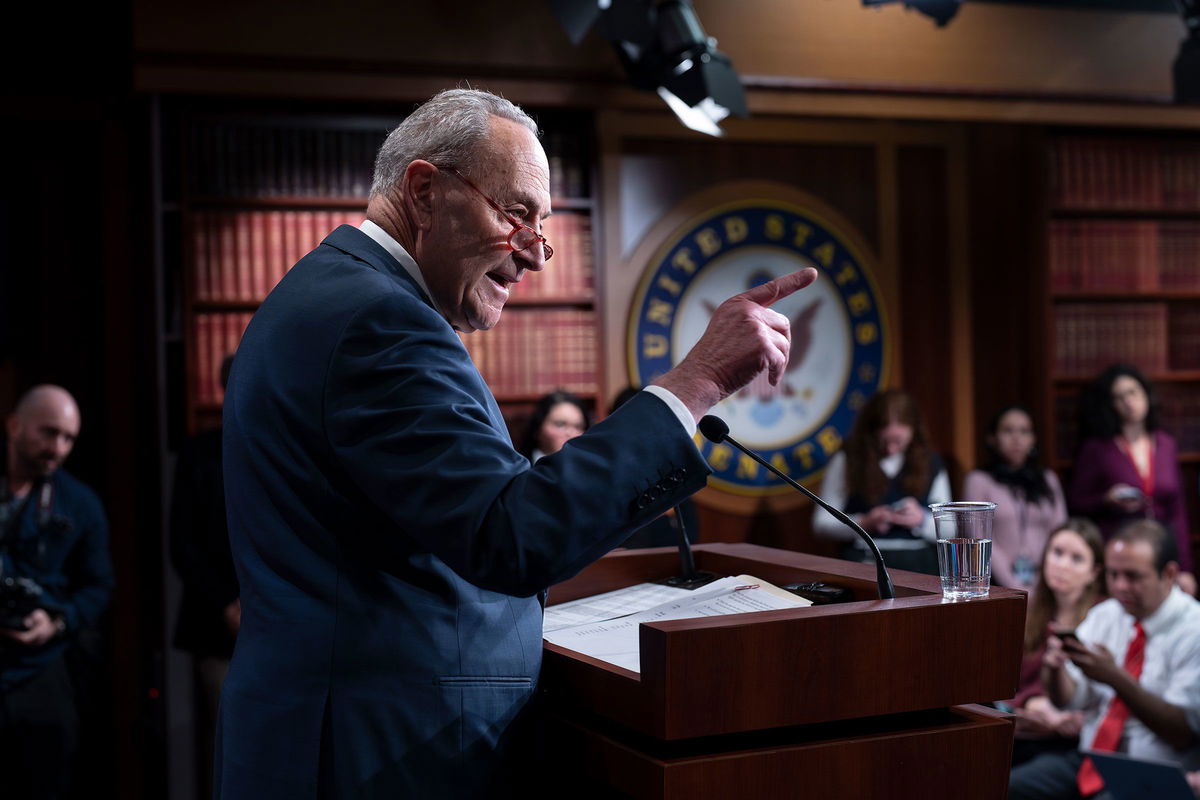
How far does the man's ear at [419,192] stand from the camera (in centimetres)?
137

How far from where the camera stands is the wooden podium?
115 cm

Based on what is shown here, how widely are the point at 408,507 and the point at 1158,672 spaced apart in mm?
2612

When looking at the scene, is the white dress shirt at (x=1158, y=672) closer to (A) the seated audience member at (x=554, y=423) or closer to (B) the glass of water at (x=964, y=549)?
(A) the seated audience member at (x=554, y=423)

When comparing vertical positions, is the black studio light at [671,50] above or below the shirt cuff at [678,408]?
above

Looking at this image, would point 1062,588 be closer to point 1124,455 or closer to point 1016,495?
point 1016,495

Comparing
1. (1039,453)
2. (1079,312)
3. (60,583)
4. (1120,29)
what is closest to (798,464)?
(1039,453)

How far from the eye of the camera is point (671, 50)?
432 centimetres

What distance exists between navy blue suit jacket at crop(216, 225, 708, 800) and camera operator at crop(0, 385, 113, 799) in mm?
2670

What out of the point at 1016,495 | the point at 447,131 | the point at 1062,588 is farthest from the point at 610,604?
the point at 1016,495

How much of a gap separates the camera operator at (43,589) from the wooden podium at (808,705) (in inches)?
111

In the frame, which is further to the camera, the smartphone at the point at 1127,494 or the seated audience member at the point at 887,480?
the smartphone at the point at 1127,494

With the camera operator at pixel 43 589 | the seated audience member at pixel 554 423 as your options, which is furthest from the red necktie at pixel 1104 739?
the camera operator at pixel 43 589

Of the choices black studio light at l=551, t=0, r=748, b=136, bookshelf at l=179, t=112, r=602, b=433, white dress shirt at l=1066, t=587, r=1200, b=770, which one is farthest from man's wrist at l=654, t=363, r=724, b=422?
bookshelf at l=179, t=112, r=602, b=433

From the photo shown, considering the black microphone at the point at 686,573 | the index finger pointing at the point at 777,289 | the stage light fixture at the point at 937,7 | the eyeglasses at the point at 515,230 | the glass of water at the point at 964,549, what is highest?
the stage light fixture at the point at 937,7
